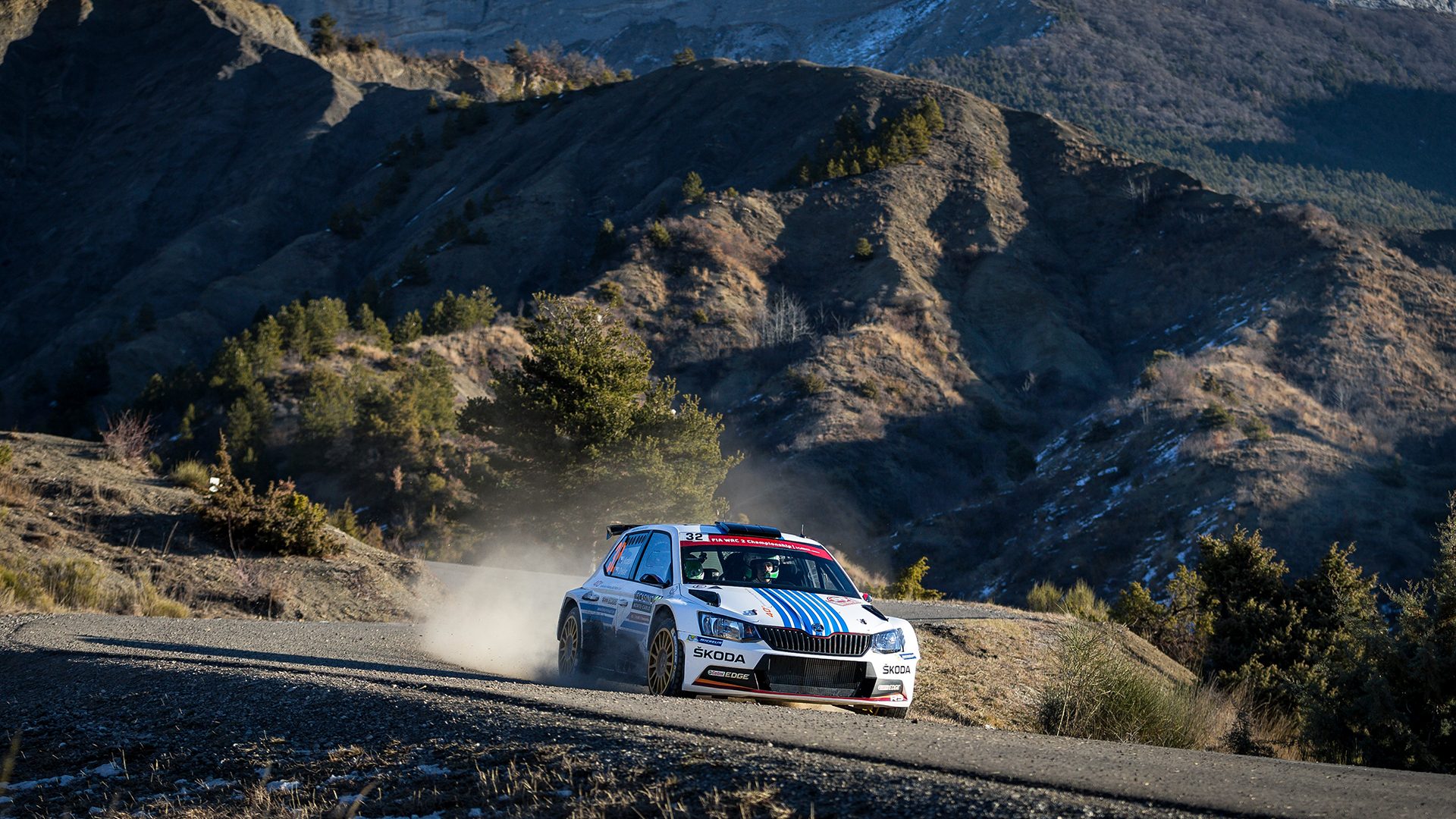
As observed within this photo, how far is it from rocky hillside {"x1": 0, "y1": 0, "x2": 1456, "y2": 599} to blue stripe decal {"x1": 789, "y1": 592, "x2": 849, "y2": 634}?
3325cm

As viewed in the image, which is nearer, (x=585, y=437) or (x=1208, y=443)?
(x=585, y=437)

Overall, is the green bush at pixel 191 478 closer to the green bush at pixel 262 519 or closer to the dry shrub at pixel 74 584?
the green bush at pixel 262 519

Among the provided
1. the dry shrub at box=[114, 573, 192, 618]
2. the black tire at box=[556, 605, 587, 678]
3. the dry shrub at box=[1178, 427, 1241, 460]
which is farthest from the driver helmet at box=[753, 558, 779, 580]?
the dry shrub at box=[1178, 427, 1241, 460]

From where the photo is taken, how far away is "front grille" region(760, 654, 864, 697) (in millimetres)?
8773

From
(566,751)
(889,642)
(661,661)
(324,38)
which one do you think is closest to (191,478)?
(661,661)

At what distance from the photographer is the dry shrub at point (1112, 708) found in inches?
405

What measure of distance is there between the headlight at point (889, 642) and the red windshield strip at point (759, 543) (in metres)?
1.39

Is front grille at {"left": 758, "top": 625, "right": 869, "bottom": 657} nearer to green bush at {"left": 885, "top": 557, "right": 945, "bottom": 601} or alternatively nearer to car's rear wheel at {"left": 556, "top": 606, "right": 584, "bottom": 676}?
car's rear wheel at {"left": 556, "top": 606, "right": 584, "bottom": 676}

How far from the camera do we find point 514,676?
11.2 metres

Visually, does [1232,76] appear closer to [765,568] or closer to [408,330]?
[408,330]

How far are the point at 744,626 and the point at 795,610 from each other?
1.53 ft

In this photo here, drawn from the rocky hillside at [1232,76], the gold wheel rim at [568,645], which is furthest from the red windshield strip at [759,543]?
the rocky hillside at [1232,76]

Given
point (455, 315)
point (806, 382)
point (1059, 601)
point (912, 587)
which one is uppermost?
point (455, 315)

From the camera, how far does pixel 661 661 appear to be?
927cm
